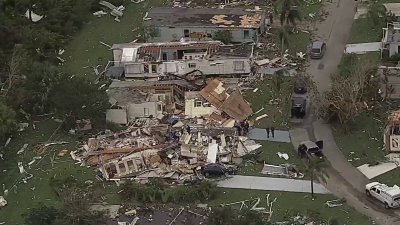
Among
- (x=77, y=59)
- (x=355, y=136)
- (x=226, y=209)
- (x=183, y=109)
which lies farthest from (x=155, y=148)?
(x=77, y=59)

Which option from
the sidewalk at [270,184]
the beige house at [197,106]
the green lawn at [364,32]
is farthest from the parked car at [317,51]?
the sidewalk at [270,184]

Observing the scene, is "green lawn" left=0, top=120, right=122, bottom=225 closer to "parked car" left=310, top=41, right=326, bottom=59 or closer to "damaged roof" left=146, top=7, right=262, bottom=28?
"damaged roof" left=146, top=7, right=262, bottom=28

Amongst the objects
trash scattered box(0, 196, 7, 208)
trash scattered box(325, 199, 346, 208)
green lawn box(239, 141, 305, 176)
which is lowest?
trash scattered box(0, 196, 7, 208)

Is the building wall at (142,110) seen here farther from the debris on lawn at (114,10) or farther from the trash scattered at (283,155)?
the debris on lawn at (114,10)

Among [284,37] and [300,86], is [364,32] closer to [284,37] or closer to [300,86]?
[284,37]

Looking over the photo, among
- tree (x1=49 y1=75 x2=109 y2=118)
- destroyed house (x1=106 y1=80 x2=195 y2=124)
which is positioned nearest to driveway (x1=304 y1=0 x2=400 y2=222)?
destroyed house (x1=106 y1=80 x2=195 y2=124)

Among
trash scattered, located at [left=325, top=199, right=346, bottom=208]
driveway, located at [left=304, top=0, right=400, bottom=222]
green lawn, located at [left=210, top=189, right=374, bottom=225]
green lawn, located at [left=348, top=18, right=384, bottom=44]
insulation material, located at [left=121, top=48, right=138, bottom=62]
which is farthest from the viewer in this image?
green lawn, located at [left=348, top=18, right=384, bottom=44]

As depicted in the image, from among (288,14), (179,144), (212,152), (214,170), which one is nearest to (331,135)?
(212,152)
